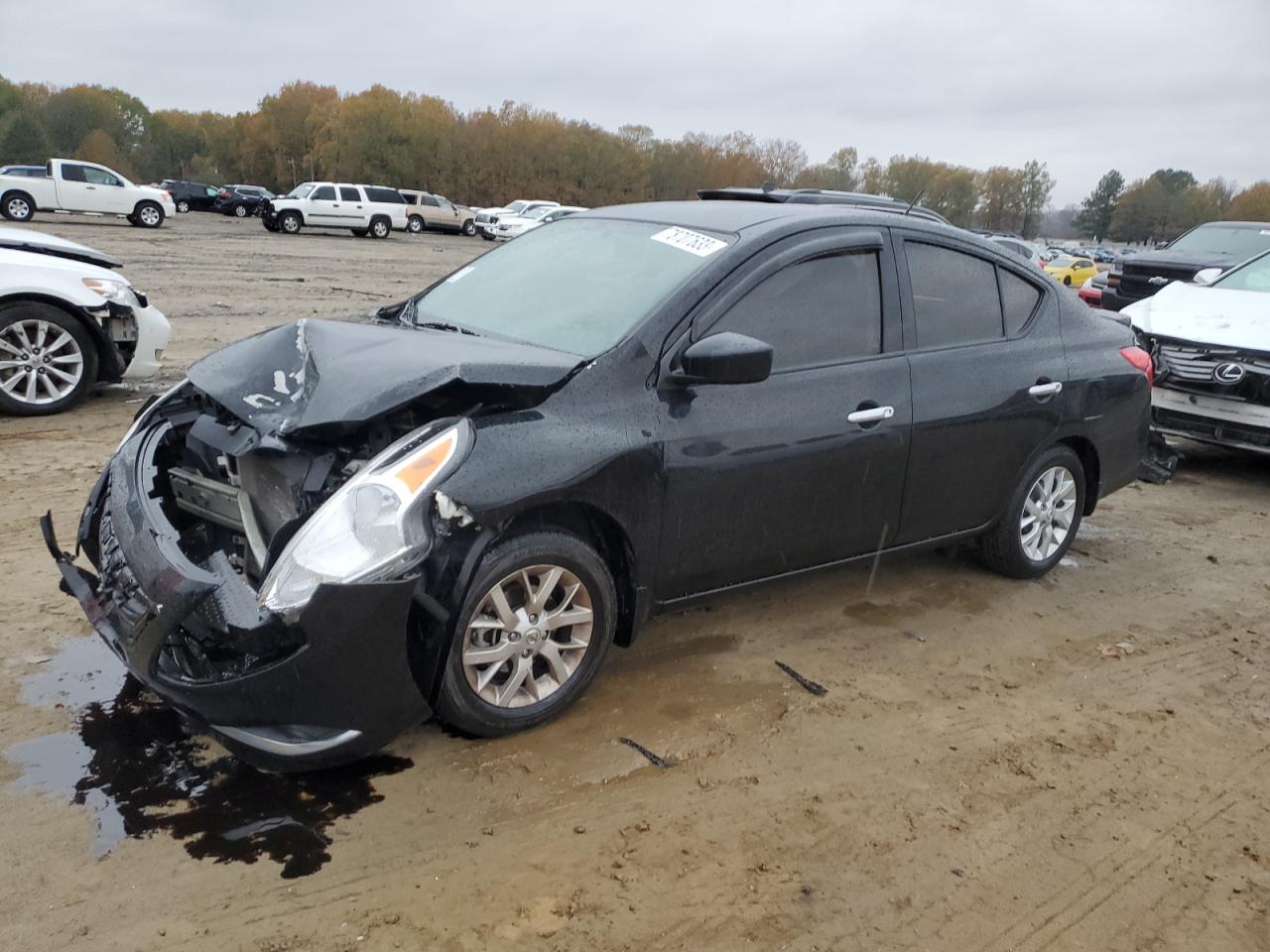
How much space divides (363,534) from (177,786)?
99cm

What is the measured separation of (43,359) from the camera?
7.13m

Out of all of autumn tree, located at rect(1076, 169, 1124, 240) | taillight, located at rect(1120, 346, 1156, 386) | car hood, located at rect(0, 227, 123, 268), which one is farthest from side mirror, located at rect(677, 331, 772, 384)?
autumn tree, located at rect(1076, 169, 1124, 240)

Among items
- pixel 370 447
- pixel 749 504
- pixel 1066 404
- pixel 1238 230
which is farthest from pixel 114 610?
pixel 1238 230

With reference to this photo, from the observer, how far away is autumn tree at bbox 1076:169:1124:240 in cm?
11612

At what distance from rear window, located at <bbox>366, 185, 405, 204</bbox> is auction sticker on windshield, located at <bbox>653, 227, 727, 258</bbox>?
34697 mm

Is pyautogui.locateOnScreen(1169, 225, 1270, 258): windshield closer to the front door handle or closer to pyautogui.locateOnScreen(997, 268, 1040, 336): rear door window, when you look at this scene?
pyautogui.locateOnScreen(997, 268, 1040, 336): rear door window

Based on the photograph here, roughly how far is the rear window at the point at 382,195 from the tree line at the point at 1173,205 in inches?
3224

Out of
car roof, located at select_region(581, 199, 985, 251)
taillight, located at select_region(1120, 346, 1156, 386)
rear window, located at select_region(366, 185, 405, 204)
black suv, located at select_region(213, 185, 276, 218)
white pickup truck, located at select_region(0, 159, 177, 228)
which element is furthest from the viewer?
black suv, located at select_region(213, 185, 276, 218)

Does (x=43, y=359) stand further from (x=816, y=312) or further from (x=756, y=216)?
(x=816, y=312)

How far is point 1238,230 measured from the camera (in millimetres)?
14633

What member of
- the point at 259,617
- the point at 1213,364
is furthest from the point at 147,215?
the point at 259,617

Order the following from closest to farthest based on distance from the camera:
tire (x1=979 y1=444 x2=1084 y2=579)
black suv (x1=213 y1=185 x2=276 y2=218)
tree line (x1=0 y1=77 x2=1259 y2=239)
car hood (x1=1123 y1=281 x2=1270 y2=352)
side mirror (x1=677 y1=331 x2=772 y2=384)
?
side mirror (x1=677 y1=331 x2=772 y2=384)
tire (x1=979 y1=444 x2=1084 y2=579)
car hood (x1=1123 y1=281 x2=1270 y2=352)
black suv (x1=213 y1=185 x2=276 y2=218)
tree line (x1=0 y1=77 x2=1259 y2=239)

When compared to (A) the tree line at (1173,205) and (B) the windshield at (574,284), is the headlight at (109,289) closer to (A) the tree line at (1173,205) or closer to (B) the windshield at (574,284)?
(B) the windshield at (574,284)

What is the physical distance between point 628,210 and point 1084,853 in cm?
312
